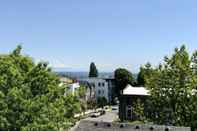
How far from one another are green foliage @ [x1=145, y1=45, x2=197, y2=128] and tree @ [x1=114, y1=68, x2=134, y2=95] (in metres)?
73.4

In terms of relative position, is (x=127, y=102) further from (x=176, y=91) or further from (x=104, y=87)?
(x=104, y=87)

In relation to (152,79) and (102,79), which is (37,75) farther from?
(102,79)

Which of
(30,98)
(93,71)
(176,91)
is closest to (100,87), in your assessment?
(93,71)

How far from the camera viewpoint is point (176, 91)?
3478 cm

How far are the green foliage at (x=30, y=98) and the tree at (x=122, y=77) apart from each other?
261ft

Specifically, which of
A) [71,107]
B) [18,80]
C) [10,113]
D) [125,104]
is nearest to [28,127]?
[10,113]

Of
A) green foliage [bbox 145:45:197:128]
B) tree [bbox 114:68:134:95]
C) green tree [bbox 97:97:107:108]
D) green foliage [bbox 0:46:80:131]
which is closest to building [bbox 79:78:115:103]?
green tree [bbox 97:97:107:108]

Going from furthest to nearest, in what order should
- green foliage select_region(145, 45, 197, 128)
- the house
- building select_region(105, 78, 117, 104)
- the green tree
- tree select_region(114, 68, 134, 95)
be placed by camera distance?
building select_region(105, 78, 117, 104), the green tree, tree select_region(114, 68, 134, 95), the house, green foliage select_region(145, 45, 197, 128)

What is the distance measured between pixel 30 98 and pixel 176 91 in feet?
41.5

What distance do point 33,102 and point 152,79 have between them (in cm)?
1283

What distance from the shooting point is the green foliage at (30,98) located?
26172 millimetres

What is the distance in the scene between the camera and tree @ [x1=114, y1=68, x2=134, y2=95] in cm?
11056

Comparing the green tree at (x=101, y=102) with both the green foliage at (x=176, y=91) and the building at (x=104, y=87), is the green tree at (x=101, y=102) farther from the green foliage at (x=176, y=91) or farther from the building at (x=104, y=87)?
the green foliage at (x=176, y=91)

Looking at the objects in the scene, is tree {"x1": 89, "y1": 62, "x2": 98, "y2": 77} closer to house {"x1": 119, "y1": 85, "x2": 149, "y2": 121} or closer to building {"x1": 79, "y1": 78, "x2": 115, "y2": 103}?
building {"x1": 79, "y1": 78, "x2": 115, "y2": 103}
